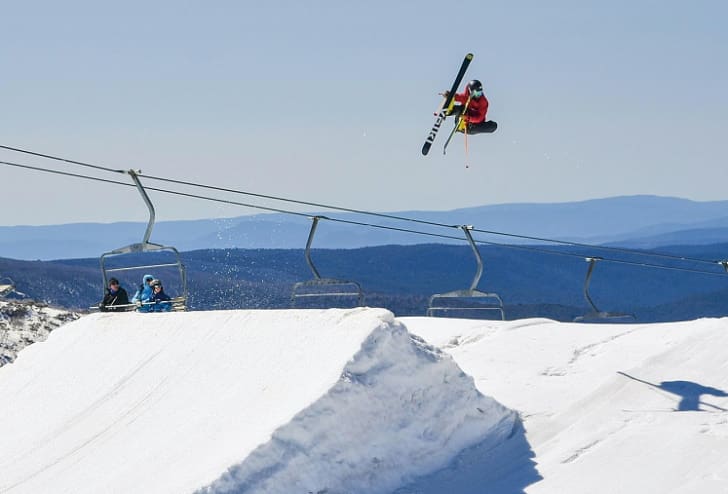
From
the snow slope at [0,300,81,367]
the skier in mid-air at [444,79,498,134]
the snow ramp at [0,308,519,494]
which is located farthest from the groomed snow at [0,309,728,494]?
the snow slope at [0,300,81,367]

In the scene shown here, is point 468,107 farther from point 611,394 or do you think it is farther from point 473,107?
point 611,394

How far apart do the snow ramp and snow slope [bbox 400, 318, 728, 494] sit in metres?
0.86

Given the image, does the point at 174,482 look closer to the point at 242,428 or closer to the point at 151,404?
the point at 242,428

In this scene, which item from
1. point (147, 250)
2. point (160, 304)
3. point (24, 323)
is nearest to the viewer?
point (147, 250)

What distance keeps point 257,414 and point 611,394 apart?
4574mm

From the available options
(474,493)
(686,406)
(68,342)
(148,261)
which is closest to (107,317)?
(68,342)

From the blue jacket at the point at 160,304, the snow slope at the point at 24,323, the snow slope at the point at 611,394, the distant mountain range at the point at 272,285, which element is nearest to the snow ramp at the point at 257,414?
the snow slope at the point at 611,394

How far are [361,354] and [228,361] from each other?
2182 millimetres

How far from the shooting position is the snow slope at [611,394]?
35.8 ft

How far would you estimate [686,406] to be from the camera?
12.4 meters

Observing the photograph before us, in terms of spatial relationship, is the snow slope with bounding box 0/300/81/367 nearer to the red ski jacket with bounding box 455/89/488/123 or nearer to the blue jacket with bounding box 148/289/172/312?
the blue jacket with bounding box 148/289/172/312

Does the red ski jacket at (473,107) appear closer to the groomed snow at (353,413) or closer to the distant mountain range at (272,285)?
the groomed snow at (353,413)

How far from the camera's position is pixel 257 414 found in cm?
1088

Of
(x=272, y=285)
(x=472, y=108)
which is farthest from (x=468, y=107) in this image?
(x=272, y=285)
